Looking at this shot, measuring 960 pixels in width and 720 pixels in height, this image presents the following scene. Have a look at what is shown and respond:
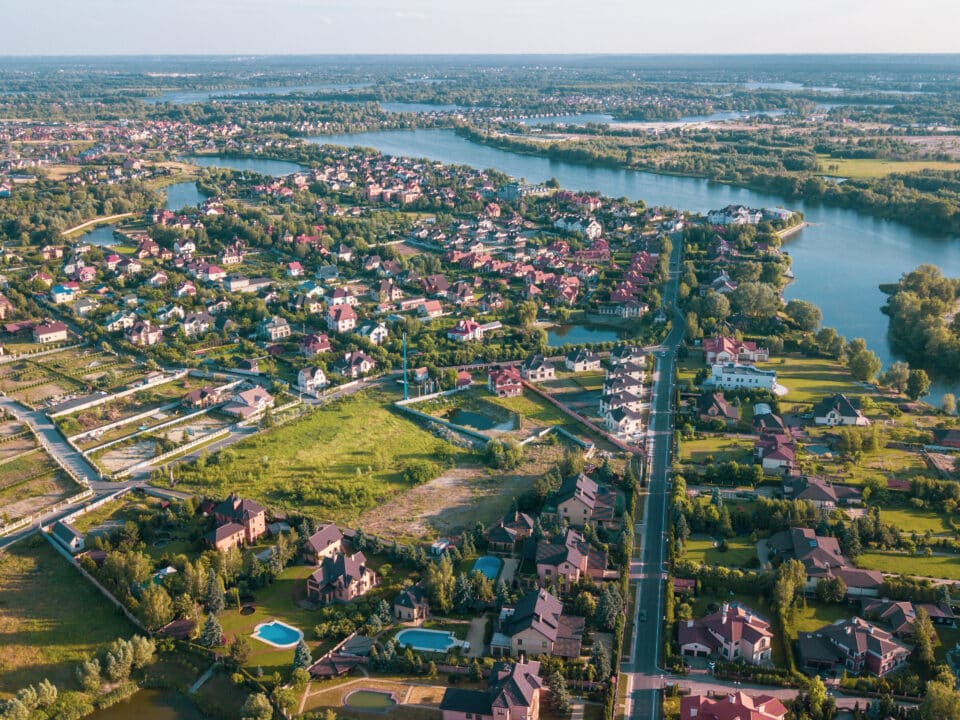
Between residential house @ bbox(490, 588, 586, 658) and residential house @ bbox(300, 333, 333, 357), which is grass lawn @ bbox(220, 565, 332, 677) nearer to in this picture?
residential house @ bbox(490, 588, 586, 658)

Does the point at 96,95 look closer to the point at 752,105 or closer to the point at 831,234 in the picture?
the point at 752,105

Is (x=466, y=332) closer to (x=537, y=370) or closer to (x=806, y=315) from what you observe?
(x=537, y=370)

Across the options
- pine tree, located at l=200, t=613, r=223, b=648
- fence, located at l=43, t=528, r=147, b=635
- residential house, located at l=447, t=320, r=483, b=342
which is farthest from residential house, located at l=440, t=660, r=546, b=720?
residential house, located at l=447, t=320, r=483, b=342

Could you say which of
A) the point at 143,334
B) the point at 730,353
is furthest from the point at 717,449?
the point at 143,334

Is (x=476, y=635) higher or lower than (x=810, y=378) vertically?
lower

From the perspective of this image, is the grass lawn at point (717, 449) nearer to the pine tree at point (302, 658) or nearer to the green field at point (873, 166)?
the pine tree at point (302, 658)

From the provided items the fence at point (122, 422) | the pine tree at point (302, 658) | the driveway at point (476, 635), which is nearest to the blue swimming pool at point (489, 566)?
the driveway at point (476, 635)
